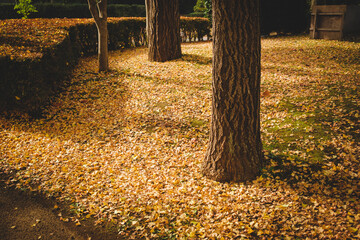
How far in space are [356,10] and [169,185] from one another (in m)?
14.1

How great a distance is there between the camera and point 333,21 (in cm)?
1224

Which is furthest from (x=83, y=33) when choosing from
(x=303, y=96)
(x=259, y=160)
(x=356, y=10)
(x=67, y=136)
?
(x=356, y=10)

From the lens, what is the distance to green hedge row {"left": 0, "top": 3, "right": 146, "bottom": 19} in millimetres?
21044

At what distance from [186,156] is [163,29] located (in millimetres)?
6295

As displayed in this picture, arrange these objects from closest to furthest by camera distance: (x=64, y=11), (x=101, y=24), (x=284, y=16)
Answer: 1. (x=101, y=24)
2. (x=284, y=16)
3. (x=64, y=11)

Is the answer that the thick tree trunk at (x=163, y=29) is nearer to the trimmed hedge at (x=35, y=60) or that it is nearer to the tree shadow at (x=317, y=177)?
the trimmed hedge at (x=35, y=60)

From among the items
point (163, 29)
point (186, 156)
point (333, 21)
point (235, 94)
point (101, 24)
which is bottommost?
point (186, 156)

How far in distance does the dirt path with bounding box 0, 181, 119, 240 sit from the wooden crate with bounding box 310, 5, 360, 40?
1319 cm

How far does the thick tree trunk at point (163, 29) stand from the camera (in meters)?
9.60

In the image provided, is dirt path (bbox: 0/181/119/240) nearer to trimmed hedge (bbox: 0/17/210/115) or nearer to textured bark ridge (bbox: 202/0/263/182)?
textured bark ridge (bbox: 202/0/263/182)

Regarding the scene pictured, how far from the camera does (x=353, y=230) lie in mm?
3064

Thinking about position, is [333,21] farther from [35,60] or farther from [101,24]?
[35,60]

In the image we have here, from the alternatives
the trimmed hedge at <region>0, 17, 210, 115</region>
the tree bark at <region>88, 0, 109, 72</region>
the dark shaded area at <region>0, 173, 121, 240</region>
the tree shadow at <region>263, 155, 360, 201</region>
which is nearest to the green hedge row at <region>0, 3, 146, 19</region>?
the trimmed hedge at <region>0, 17, 210, 115</region>

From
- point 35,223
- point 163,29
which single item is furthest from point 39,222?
point 163,29
